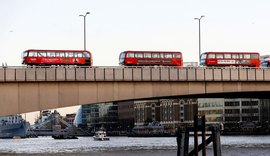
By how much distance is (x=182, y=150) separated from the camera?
59.2m

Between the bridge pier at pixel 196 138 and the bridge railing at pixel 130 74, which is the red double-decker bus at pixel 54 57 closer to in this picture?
the bridge railing at pixel 130 74

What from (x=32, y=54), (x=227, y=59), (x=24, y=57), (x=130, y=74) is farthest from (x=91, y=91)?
(x=227, y=59)

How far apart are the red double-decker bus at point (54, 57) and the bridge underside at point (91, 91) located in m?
8.33

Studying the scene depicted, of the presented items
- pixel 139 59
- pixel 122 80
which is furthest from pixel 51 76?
pixel 139 59

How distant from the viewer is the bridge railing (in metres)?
76.4

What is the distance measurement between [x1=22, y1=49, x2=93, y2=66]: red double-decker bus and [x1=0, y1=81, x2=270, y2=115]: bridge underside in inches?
328

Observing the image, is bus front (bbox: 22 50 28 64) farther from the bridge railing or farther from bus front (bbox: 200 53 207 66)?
bus front (bbox: 200 53 207 66)

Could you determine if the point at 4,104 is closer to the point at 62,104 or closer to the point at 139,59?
the point at 62,104

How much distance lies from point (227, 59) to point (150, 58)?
11.1m

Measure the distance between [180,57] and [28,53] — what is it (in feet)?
72.5

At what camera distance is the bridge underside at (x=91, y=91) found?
7538cm

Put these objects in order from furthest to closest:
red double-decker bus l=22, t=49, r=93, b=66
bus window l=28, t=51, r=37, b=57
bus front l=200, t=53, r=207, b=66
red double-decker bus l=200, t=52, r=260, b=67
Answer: bus front l=200, t=53, r=207, b=66
red double-decker bus l=200, t=52, r=260, b=67
bus window l=28, t=51, r=37, b=57
red double-decker bus l=22, t=49, r=93, b=66

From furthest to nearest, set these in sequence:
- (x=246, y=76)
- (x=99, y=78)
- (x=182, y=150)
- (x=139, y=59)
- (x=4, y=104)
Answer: (x=139, y=59), (x=246, y=76), (x=99, y=78), (x=4, y=104), (x=182, y=150)

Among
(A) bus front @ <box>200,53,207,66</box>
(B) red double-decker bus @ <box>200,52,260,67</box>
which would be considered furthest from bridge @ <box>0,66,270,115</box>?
(A) bus front @ <box>200,53,207,66</box>
